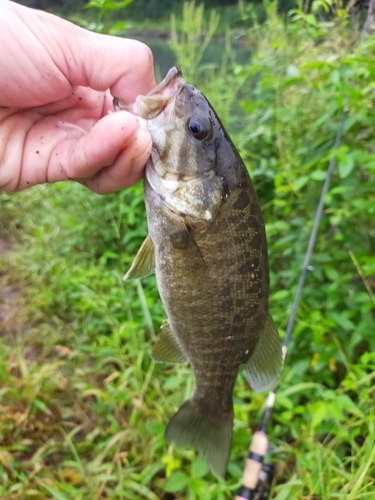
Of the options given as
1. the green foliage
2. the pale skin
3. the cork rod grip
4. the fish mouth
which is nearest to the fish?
the fish mouth

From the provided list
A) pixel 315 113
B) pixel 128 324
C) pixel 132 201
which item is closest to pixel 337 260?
pixel 315 113

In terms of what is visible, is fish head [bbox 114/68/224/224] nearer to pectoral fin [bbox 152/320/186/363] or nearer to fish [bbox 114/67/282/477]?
fish [bbox 114/67/282/477]

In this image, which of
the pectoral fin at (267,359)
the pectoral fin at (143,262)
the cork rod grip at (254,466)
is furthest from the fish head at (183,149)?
the cork rod grip at (254,466)

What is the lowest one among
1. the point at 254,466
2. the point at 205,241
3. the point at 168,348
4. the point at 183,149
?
the point at 254,466

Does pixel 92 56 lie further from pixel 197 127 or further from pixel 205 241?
pixel 205 241

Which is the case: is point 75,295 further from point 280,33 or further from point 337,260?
point 280,33

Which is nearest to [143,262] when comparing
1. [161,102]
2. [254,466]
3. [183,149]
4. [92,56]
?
[183,149]
